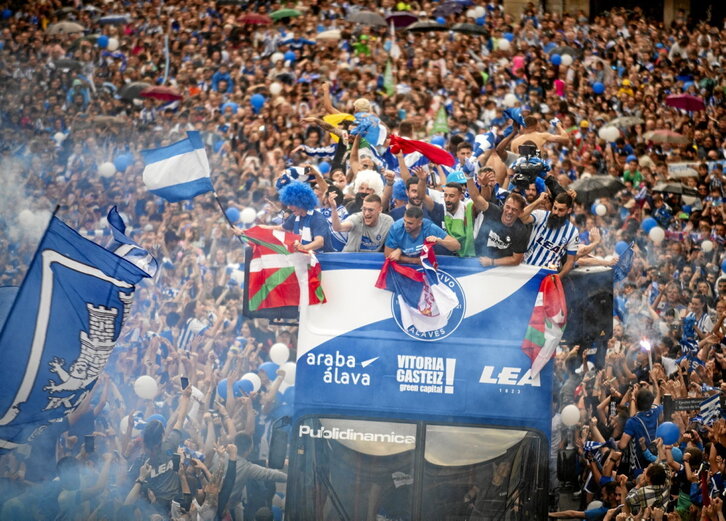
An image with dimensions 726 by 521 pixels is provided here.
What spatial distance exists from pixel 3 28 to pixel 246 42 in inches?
236

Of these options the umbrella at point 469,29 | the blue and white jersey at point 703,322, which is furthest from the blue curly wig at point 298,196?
the umbrella at point 469,29

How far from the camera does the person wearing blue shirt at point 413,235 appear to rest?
8.84 metres

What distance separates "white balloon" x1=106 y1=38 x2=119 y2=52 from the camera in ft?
83.5

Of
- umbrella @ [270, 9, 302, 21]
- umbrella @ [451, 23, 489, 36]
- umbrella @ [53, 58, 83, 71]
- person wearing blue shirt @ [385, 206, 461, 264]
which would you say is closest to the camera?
person wearing blue shirt @ [385, 206, 461, 264]

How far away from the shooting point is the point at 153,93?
22141 millimetres

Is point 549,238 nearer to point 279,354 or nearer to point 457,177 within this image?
point 457,177

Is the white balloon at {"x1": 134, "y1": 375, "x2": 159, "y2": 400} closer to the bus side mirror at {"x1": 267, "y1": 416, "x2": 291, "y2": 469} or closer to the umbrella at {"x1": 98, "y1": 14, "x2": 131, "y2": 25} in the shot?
Result: the bus side mirror at {"x1": 267, "y1": 416, "x2": 291, "y2": 469}

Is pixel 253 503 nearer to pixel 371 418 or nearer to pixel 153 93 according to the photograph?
pixel 371 418

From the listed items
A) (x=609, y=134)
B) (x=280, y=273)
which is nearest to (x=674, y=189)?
(x=609, y=134)

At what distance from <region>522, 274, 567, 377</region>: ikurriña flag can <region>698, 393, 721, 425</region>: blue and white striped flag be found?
10.9 feet

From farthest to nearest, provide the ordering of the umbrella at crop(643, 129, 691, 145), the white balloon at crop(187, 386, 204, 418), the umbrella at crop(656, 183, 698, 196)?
the umbrella at crop(643, 129, 691, 145), the umbrella at crop(656, 183, 698, 196), the white balloon at crop(187, 386, 204, 418)

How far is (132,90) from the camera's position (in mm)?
22562

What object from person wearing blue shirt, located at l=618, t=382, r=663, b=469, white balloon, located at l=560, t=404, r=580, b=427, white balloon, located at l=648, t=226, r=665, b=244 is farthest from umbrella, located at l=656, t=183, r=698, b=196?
white balloon, located at l=560, t=404, r=580, b=427

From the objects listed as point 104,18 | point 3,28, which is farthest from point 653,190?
point 3,28
